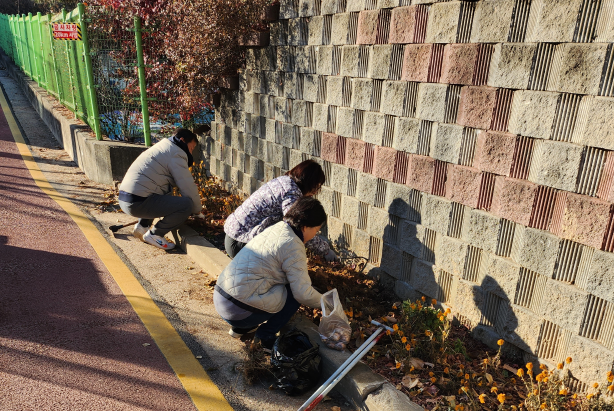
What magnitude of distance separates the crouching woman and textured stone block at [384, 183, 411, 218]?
2.95 ft

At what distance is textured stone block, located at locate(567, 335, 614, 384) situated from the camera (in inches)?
109

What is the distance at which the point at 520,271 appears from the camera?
3207mm

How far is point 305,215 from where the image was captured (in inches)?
138

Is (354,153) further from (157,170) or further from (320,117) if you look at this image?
(157,170)

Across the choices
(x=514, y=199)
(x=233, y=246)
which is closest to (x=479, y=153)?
(x=514, y=199)

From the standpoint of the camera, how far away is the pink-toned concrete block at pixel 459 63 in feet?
11.1

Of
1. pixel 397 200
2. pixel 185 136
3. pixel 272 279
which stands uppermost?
pixel 185 136

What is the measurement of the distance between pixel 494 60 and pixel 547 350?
1982 millimetres

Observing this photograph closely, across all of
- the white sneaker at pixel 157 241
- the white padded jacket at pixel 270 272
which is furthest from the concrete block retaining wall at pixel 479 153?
the white sneaker at pixel 157 241

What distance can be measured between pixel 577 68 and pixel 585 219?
0.89 meters

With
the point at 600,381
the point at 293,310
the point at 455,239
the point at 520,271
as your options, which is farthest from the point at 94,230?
the point at 600,381

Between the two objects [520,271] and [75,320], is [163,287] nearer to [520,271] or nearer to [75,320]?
[75,320]

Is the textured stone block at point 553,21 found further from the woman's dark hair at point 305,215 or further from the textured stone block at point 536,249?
the woman's dark hair at point 305,215

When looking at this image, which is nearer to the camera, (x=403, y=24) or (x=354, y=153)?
(x=403, y=24)
